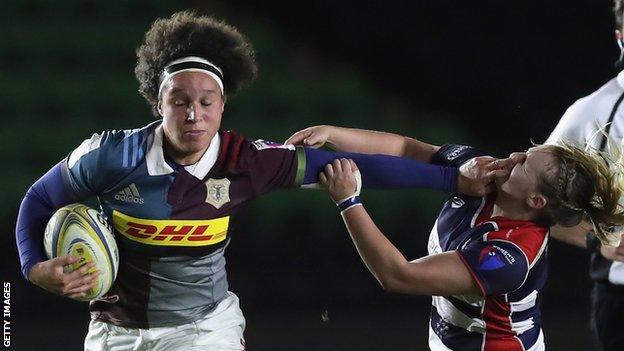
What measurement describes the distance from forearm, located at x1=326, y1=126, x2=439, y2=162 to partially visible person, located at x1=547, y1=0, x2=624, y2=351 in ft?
1.45

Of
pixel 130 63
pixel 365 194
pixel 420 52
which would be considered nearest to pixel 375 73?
pixel 420 52

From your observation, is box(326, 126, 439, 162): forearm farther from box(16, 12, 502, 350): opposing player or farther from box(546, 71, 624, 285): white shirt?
box(546, 71, 624, 285): white shirt

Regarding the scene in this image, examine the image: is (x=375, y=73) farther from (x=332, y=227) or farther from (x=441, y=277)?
(x=441, y=277)

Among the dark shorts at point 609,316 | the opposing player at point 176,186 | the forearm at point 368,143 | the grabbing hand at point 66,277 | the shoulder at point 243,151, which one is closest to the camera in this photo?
the grabbing hand at point 66,277

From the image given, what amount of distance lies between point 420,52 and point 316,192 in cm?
150

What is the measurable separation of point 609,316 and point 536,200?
887mm

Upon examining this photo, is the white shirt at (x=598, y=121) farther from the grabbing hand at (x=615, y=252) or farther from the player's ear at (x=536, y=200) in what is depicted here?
the player's ear at (x=536, y=200)

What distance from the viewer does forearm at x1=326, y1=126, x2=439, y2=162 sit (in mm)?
3229

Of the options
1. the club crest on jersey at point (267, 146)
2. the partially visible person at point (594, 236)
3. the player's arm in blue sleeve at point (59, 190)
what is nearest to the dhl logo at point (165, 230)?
the player's arm in blue sleeve at point (59, 190)

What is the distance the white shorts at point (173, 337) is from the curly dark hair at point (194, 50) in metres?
0.61

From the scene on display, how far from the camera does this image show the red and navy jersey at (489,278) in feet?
9.28

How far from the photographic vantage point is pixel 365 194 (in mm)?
5852

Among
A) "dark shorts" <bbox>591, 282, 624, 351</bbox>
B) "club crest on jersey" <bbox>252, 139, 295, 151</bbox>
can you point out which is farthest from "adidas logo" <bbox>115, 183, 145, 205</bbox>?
"dark shorts" <bbox>591, 282, 624, 351</bbox>

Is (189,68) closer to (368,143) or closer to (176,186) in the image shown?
(176,186)
